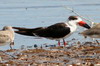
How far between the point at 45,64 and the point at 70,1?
1363cm

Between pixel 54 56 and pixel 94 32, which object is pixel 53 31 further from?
pixel 54 56

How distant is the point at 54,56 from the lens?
10.6m

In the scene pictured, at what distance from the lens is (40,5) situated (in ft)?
70.6

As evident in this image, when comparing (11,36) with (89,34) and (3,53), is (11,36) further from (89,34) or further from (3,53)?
(89,34)

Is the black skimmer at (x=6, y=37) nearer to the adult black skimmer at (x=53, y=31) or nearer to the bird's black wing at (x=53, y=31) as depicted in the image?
the adult black skimmer at (x=53, y=31)

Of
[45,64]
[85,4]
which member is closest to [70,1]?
[85,4]

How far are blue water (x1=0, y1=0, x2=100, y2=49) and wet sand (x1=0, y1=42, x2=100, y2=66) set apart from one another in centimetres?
121

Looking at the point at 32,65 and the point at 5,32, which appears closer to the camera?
the point at 32,65

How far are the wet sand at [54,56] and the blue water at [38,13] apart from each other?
3.98 feet

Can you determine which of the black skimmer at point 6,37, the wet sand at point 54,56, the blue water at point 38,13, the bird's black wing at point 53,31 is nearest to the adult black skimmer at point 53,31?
the bird's black wing at point 53,31

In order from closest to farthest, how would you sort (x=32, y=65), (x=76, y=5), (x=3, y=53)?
(x=32, y=65) → (x=3, y=53) → (x=76, y=5)

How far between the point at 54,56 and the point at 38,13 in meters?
8.66

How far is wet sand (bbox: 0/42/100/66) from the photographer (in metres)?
9.69

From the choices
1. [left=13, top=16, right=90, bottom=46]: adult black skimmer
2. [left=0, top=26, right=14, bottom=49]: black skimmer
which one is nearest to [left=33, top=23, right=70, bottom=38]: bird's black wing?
[left=13, top=16, right=90, bottom=46]: adult black skimmer
